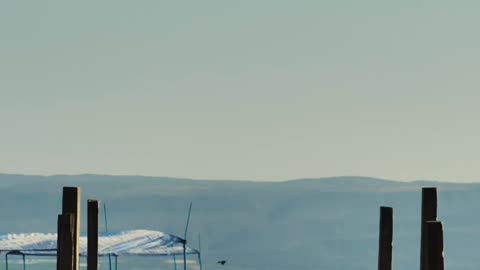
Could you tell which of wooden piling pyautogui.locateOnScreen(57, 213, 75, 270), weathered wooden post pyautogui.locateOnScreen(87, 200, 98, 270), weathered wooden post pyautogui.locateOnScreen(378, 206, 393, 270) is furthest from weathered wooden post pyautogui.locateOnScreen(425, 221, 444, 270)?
weathered wooden post pyautogui.locateOnScreen(87, 200, 98, 270)

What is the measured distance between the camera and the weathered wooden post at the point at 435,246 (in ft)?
73.2

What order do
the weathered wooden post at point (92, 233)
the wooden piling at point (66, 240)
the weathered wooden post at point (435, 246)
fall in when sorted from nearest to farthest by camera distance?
the weathered wooden post at point (435, 246) < the wooden piling at point (66, 240) < the weathered wooden post at point (92, 233)

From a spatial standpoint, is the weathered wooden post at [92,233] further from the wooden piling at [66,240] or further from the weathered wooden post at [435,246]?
the weathered wooden post at [435,246]

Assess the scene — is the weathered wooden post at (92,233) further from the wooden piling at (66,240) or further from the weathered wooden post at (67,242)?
the wooden piling at (66,240)

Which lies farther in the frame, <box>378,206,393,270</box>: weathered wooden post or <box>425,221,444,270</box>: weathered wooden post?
<box>378,206,393,270</box>: weathered wooden post

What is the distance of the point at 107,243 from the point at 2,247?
11.6ft

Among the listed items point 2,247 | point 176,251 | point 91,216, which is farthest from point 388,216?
point 176,251

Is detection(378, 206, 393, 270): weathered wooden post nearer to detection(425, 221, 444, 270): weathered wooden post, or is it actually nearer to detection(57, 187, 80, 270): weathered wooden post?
detection(425, 221, 444, 270): weathered wooden post

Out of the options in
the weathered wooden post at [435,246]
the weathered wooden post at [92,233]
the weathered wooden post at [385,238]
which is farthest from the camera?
the weathered wooden post at [385,238]

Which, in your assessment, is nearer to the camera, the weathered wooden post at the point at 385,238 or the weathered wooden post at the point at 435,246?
the weathered wooden post at the point at 435,246

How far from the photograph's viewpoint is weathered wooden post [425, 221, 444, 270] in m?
22.3

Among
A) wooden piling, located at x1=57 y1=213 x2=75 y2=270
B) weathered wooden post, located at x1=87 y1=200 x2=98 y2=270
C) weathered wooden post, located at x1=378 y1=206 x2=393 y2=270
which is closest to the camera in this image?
wooden piling, located at x1=57 y1=213 x2=75 y2=270

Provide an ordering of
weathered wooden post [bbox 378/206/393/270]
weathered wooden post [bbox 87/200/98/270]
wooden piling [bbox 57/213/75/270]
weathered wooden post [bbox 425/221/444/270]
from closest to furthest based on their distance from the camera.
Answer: weathered wooden post [bbox 425/221/444/270] < wooden piling [bbox 57/213/75/270] < weathered wooden post [bbox 87/200/98/270] < weathered wooden post [bbox 378/206/393/270]

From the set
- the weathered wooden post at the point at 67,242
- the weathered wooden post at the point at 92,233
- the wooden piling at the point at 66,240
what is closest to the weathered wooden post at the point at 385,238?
the weathered wooden post at the point at 92,233
